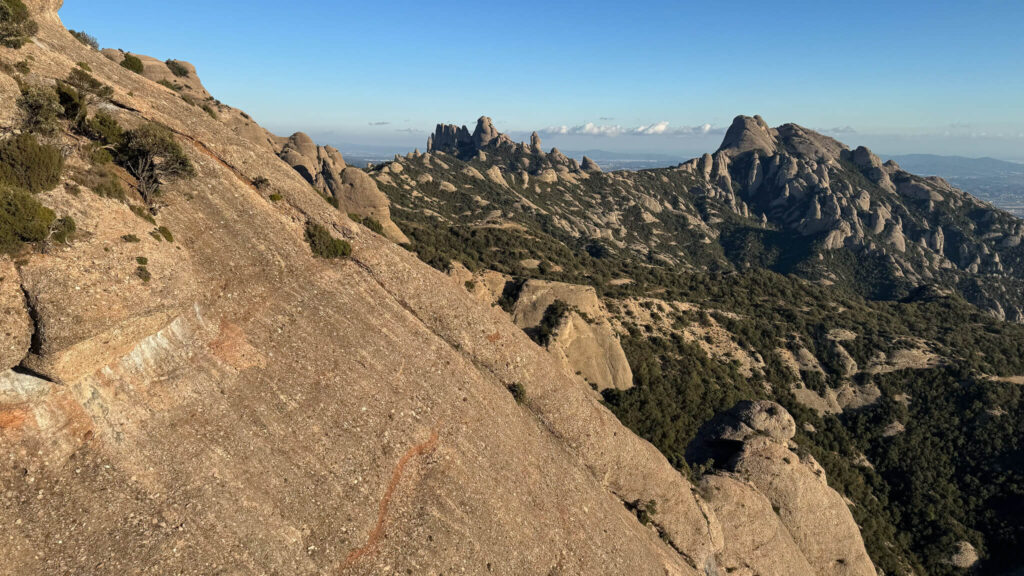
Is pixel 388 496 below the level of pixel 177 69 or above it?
below

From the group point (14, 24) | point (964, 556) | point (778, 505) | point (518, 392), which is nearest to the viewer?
point (14, 24)

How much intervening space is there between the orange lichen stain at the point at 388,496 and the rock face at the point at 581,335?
88.9 ft

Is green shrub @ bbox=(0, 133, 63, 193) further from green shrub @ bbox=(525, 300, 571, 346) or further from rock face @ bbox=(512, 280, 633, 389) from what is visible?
rock face @ bbox=(512, 280, 633, 389)

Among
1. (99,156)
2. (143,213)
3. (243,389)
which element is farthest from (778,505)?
(99,156)

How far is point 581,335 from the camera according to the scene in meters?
50.1

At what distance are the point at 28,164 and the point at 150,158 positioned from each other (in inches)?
181

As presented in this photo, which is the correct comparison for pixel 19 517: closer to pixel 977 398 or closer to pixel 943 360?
pixel 977 398

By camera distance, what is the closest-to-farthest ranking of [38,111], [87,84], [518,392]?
1. [38,111]
2. [87,84]
3. [518,392]

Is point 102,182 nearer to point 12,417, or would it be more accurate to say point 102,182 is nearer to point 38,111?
point 38,111

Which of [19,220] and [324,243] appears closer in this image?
[19,220]

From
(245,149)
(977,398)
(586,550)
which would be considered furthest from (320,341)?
(977,398)

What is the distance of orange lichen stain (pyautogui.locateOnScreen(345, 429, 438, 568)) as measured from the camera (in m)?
17.6

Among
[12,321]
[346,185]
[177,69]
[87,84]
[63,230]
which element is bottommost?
[12,321]

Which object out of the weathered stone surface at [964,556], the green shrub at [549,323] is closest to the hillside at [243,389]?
the green shrub at [549,323]
